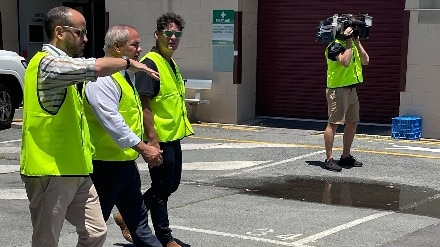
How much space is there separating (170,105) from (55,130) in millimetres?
1680

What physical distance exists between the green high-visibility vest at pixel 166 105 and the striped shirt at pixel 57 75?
1567 mm

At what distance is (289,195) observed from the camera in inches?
319

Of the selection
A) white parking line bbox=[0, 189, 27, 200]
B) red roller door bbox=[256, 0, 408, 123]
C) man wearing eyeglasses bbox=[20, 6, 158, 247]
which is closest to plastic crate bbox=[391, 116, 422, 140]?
red roller door bbox=[256, 0, 408, 123]

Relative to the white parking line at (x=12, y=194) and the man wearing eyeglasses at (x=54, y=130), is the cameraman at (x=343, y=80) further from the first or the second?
the man wearing eyeglasses at (x=54, y=130)

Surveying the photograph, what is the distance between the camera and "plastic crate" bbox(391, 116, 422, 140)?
38.4 feet

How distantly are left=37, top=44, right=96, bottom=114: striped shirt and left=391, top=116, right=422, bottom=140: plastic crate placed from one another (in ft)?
27.8

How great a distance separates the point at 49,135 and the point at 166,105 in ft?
5.47

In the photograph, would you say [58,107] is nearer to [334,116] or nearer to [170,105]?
[170,105]

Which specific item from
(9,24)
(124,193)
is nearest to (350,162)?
(124,193)

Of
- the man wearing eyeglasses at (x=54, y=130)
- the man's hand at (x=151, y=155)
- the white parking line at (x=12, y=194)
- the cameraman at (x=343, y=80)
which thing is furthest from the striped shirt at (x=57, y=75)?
the cameraman at (x=343, y=80)

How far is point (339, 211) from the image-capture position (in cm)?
734

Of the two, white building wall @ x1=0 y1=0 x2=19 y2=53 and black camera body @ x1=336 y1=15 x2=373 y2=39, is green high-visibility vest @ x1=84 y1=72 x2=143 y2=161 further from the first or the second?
white building wall @ x1=0 y1=0 x2=19 y2=53

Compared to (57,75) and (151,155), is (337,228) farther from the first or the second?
(57,75)

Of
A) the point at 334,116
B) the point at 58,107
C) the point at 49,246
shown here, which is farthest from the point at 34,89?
the point at 334,116
